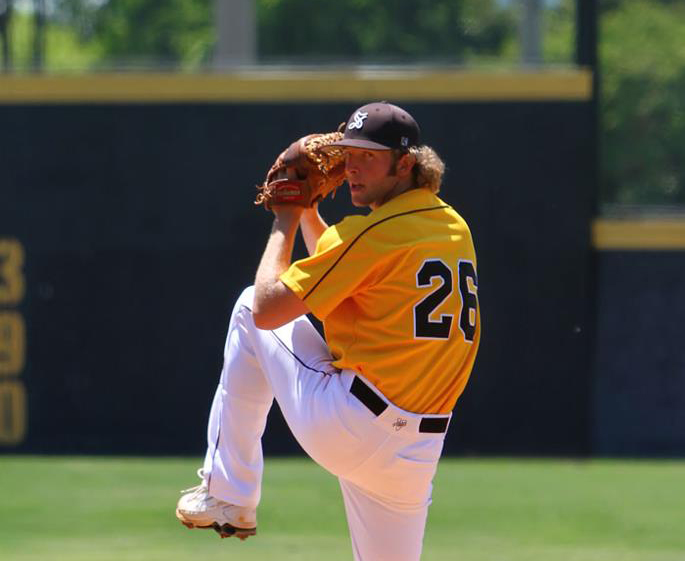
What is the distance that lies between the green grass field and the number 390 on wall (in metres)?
0.37

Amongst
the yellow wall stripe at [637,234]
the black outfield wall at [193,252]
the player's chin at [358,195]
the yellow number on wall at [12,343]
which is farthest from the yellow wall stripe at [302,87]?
the player's chin at [358,195]

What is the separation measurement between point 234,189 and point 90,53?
7.53ft

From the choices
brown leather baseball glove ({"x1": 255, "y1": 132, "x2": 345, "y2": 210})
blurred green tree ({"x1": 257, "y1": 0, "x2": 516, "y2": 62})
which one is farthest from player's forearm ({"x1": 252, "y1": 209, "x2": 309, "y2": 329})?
blurred green tree ({"x1": 257, "y1": 0, "x2": 516, "y2": 62})

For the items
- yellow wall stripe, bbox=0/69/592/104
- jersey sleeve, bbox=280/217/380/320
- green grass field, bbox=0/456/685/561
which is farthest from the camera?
yellow wall stripe, bbox=0/69/592/104

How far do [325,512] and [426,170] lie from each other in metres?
4.81

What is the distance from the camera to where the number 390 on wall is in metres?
11.5

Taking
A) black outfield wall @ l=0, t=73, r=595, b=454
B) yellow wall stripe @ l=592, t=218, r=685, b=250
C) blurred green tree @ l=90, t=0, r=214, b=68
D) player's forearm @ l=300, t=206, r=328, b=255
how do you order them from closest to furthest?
player's forearm @ l=300, t=206, r=328, b=255 → black outfield wall @ l=0, t=73, r=595, b=454 → yellow wall stripe @ l=592, t=218, r=685, b=250 → blurred green tree @ l=90, t=0, r=214, b=68

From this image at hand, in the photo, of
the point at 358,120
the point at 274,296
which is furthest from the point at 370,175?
the point at 274,296

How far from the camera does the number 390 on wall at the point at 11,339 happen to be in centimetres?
1155

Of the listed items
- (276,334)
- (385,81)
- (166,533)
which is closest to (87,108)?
(385,81)

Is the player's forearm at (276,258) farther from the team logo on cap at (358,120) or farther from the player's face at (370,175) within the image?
the team logo on cap at (358,120)

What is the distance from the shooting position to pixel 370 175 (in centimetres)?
463

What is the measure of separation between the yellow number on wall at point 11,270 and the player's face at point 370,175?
Result: 7.42 m

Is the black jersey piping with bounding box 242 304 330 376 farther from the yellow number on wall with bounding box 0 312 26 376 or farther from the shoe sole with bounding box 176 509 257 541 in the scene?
the yellow number on wall with bounding box 0 312 26 376
